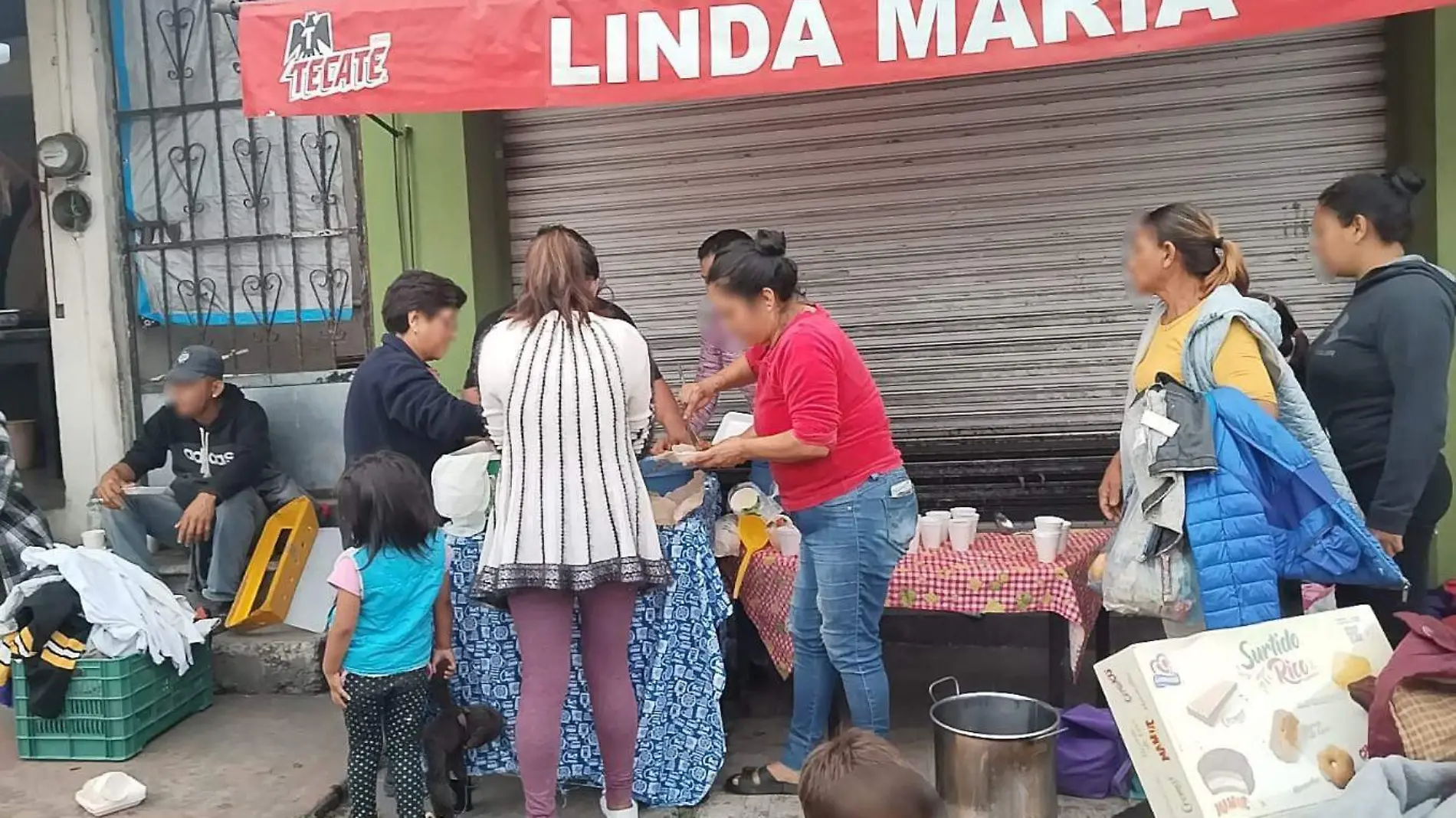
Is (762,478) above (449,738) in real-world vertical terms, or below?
above

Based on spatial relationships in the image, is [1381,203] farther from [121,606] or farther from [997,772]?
[121,606]

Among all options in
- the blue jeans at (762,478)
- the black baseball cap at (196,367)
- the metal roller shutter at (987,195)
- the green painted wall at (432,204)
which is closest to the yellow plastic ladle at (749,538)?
the blue jeans at (762,478)

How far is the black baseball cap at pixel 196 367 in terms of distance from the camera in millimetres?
5164

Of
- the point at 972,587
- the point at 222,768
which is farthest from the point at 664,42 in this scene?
the point at 222,768

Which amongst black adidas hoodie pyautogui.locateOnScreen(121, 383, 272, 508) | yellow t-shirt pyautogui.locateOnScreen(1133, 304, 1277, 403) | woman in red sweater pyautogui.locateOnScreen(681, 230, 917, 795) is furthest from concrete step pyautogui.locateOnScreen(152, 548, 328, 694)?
yellow t-shirt pyautogui.locateOnScreen(1133, 304, 1277, 403)

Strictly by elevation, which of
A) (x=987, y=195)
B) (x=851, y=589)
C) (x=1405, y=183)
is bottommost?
(x=851, y=589)

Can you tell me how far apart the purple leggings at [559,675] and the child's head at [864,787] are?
1.31m

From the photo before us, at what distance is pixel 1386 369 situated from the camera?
331 centimetres

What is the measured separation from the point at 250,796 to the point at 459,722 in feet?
2.97

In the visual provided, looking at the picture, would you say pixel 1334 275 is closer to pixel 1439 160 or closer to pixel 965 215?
pixel 1439 160

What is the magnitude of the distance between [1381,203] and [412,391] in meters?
3.01

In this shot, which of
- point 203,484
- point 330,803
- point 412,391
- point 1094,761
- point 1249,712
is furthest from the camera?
point 203,484

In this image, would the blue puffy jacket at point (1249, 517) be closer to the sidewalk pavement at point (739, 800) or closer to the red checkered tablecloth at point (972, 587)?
the red checkered tablecloth at point (972, 587)

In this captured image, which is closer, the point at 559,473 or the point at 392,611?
the point at 559,473
